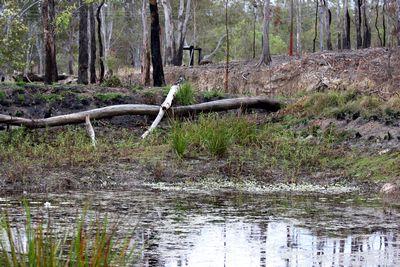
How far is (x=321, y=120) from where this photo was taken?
51.2ft

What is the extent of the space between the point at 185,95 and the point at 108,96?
207 cm

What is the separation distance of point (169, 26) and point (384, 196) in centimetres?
2719

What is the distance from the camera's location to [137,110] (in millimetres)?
15898

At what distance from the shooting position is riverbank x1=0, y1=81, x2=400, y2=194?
454 inches

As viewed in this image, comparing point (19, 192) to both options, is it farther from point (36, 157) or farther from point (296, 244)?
point (296, 244)

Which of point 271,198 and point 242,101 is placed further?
point 242,101

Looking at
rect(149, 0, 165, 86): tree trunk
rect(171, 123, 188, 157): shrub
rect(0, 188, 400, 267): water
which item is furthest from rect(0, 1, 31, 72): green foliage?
rect(0, 188, 400, 267): water

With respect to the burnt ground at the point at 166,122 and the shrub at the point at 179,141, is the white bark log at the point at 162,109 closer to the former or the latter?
the burnt ground at the point at 166,122

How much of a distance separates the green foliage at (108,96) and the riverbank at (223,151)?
0.99 m

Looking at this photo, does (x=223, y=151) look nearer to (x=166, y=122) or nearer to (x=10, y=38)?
(x=166, y=122)

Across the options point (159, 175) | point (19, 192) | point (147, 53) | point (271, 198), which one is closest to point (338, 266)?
point (271, 198)

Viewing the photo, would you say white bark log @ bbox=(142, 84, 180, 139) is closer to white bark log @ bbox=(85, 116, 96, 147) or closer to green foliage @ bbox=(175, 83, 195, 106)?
green foliage @ bbox=(175, 83, 195, 106)

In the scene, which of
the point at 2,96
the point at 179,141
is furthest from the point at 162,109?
the point at 2,96

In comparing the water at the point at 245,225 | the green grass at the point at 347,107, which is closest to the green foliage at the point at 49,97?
the green grass at the point at 347,107
